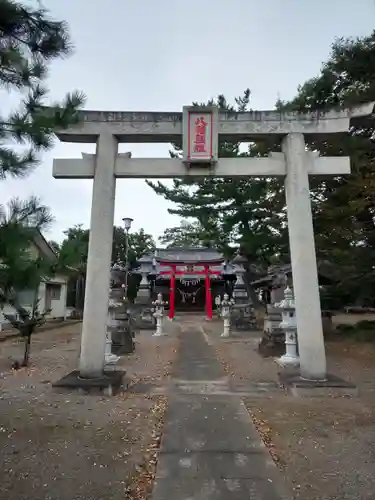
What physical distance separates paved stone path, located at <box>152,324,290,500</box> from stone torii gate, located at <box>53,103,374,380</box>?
1722 millimetres

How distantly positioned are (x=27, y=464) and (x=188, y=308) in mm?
28428

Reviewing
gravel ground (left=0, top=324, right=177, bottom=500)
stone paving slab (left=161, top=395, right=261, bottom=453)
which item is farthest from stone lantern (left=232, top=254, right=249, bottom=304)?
stone paving slab (left=161, top=395, right=261, bottom=453)

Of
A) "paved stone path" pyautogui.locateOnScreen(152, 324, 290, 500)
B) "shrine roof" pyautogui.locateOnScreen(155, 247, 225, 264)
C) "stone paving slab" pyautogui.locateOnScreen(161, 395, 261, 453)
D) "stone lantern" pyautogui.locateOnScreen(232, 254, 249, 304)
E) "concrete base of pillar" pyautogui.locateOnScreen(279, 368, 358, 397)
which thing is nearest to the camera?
"paved stone path" pyautogui.locateOnScreen(152, 324, 290, 500)

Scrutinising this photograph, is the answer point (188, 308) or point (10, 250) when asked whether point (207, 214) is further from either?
point (10, 250)

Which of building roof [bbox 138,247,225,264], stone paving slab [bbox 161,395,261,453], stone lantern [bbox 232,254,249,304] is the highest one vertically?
building roof [bbox 138,247,225,264]

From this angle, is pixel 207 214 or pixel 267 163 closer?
pixel 267 163

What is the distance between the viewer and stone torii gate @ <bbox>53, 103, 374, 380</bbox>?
6496mm

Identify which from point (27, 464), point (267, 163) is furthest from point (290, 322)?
point (27, 464)

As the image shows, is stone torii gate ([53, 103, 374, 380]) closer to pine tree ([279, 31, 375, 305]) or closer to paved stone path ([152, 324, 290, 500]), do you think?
paved stone path ([152, 324, 290, 500])

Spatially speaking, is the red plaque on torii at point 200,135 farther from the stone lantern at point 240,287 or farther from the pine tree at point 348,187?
the stone lantern at point 240,287

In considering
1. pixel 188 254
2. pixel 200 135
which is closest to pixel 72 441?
pixel 200 135

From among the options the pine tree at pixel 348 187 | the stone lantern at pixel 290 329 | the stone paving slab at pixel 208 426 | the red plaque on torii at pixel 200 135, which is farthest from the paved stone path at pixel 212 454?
the pine tree at pixel 348 187

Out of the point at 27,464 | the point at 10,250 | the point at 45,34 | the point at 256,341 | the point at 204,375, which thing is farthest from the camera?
the point at 256,341

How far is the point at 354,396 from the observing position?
6.05m
